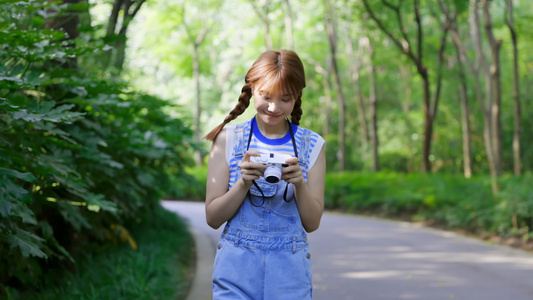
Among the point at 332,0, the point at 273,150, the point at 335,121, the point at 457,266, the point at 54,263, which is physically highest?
the point at 332,0


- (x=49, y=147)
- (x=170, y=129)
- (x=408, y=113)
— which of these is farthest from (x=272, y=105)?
(x=408, y=113)

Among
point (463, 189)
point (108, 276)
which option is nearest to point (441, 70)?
point (463, 189)

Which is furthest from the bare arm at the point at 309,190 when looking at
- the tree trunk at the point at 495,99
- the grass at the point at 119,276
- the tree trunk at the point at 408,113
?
the tree trunk at the point at 408,113

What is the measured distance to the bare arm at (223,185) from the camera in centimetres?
232

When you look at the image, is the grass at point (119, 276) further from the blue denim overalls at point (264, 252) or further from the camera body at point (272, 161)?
the camera body at point (272, 161)

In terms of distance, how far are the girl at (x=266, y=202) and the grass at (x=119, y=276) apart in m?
2.56

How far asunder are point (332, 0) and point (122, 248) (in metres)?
20.6

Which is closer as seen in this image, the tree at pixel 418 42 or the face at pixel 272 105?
the face at pixel 272 105

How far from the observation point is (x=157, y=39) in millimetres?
38094

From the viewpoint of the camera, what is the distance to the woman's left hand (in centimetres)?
229

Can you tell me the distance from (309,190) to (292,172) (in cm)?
22

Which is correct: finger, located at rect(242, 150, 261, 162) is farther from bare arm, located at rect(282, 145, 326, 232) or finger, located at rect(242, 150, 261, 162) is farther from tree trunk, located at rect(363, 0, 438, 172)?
tree trunk, located at rect(363, 0, 438, 172)

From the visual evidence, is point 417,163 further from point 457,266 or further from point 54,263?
point 54,263

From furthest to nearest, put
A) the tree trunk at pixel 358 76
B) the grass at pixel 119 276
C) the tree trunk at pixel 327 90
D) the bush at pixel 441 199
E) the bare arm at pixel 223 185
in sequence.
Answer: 1. the tree trunk at pixel 327 90
2. the tree trunk at pixel 358 76
3. the bush at pixel 441 199
4. the grass at pixel 119 276
5. the bare arm at pixel 223 185
